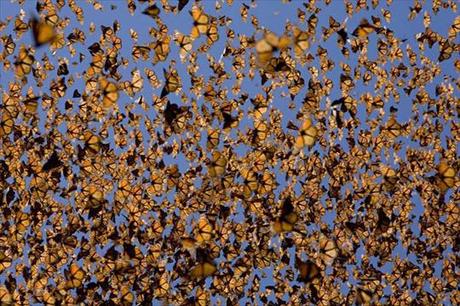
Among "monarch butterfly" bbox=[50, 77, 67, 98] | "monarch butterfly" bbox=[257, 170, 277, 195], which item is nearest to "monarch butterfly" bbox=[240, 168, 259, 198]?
"monarch butterfly" bbox=[257, 170, 277, 195]

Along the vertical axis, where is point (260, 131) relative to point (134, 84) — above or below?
below

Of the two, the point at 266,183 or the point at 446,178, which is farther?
the point at 266,183

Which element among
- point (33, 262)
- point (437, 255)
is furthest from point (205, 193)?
point (437, 255)

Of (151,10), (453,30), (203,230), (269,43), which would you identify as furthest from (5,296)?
(453,30)

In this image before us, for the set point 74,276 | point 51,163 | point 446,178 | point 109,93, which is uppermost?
point 109,93

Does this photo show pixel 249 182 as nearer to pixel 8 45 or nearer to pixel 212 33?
pixel 212 33

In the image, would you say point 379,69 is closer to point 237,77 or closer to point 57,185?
point 237,77
